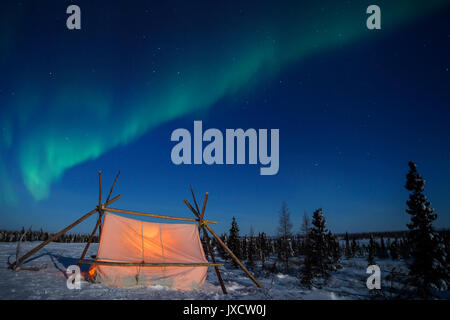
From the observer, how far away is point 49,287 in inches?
286

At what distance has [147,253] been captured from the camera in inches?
386

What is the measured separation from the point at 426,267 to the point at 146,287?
23.7m

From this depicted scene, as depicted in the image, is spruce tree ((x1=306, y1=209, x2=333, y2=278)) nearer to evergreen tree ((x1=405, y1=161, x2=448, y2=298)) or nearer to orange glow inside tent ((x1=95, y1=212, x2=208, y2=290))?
evergreen tree ((x1=405, y1=161, x2=448, y2=298))

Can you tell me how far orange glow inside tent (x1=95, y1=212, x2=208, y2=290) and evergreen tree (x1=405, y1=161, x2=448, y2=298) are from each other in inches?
780

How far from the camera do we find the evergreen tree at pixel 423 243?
63.3 feet

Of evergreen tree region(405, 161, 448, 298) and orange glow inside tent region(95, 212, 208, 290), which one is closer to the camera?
orange glow inside tent region(95, 212, 208, 290)

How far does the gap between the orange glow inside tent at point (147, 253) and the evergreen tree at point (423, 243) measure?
1982 cm

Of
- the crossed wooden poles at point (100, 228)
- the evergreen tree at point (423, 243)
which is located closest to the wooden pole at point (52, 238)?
the crossed wooden poles at point (100, 228)

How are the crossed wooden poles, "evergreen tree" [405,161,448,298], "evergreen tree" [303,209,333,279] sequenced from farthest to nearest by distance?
1. "evergreen tree" [303,209,333,279]
2. "evergreen tree" [405,161,448,298]
3. the crossed wooden poles

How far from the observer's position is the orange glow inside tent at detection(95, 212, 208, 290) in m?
8.81

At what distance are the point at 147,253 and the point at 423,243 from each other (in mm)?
23179

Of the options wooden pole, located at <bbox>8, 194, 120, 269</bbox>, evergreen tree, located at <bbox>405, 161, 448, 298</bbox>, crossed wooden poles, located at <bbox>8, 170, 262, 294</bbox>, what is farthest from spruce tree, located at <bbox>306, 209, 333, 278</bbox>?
wooden pole, located at <bbox>8, 194, 120, 269</bbox>
